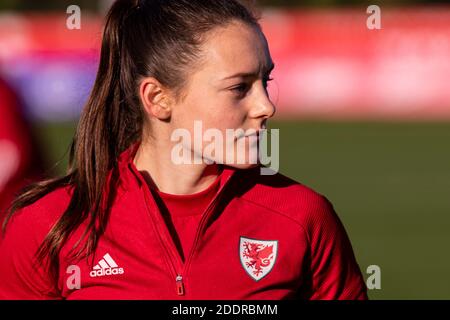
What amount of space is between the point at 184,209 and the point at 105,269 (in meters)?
0.32

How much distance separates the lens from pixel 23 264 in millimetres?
3055

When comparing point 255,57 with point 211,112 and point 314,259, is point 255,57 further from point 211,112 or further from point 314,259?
point 314,259

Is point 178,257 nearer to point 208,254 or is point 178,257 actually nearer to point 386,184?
point 208,254

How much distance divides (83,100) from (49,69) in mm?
13351

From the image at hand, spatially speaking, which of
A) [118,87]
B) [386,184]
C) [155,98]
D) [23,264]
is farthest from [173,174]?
[386,184]

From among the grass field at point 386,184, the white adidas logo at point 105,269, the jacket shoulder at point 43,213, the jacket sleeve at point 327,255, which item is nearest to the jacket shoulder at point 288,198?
the jacket sleeve at point 327,255

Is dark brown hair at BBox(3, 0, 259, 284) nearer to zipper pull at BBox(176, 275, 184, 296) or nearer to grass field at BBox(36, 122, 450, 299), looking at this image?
zipper pull at BBox(176, 275, 184, 296)

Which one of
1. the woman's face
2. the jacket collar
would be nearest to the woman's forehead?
the woman's face

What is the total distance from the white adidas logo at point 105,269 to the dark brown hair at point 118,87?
0.17 feet

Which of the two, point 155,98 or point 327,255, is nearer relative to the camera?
point 327,255

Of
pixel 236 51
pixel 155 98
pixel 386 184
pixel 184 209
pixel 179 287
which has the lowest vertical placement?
pixel 386 184

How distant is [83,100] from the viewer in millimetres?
3572

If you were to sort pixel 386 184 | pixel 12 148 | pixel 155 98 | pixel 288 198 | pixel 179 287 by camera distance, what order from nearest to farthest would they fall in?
pixel 179 287
pixel 288 198
pixel 155 98
pixel 12 148
pixel 386 184

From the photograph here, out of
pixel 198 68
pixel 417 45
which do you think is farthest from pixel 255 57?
pixel 417 45
